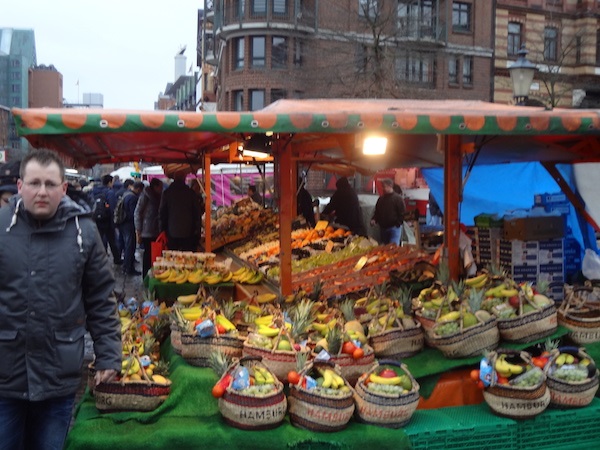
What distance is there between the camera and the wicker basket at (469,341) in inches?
198

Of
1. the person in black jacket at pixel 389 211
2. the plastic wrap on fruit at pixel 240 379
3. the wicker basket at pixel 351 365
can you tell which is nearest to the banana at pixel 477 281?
the wicker basket at pixel 351 365

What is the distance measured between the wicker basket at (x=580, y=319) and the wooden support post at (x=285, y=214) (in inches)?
103

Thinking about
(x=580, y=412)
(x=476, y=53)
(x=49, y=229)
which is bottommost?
(x=580, y=412)

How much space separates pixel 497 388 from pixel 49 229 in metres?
→ 3.18

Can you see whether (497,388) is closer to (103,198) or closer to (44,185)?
(44,185)

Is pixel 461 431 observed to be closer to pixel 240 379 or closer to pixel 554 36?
pixel 240 379

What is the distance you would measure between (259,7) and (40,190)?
38064 millimetres

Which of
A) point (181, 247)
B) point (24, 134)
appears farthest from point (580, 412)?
point (181, 247)

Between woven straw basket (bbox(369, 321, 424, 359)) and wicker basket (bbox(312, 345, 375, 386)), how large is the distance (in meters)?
0.30

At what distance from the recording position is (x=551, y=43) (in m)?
40.6

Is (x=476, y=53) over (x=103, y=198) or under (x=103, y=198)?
over

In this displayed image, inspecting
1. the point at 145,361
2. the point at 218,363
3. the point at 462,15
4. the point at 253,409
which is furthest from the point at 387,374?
the point at 462,15

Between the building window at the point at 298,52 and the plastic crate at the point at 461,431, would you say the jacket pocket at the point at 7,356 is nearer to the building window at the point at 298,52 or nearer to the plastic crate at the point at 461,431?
the plastic crate at the point at 461,431

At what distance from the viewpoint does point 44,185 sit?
3150mm
